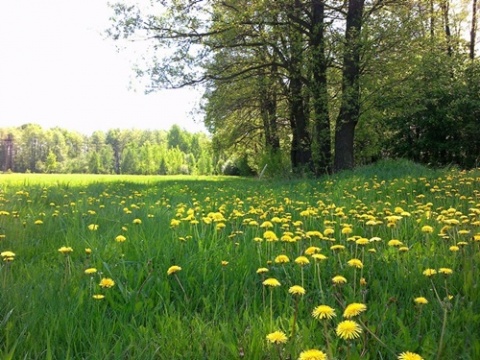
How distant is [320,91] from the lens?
41.9 feet

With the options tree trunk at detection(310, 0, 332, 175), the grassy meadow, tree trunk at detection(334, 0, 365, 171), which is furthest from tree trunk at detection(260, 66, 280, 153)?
the grassy meadow

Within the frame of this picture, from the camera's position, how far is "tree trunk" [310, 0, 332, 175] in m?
12.6

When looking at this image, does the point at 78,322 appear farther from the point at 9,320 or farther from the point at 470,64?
the point at 470,64

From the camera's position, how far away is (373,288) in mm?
2139

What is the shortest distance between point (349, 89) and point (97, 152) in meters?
110

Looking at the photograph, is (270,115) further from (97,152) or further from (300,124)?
(97,152)

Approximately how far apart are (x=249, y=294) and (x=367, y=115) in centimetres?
1223

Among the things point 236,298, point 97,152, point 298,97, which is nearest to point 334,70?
point 298,97

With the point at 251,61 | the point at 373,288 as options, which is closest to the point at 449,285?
the point at 373,288

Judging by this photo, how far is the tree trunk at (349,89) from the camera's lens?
1145 centimetres

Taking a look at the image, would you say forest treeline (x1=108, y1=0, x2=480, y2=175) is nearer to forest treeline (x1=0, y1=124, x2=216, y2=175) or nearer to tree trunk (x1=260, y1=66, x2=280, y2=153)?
tree trunk (x1=260, y1=66, x2=280, y2=153)

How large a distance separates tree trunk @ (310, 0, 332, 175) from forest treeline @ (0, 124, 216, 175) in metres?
57.3

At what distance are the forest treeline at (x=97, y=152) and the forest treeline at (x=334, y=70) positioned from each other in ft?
184

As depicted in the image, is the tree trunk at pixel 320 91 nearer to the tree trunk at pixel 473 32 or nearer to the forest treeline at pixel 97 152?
the tree trunk at pixel 473 32
